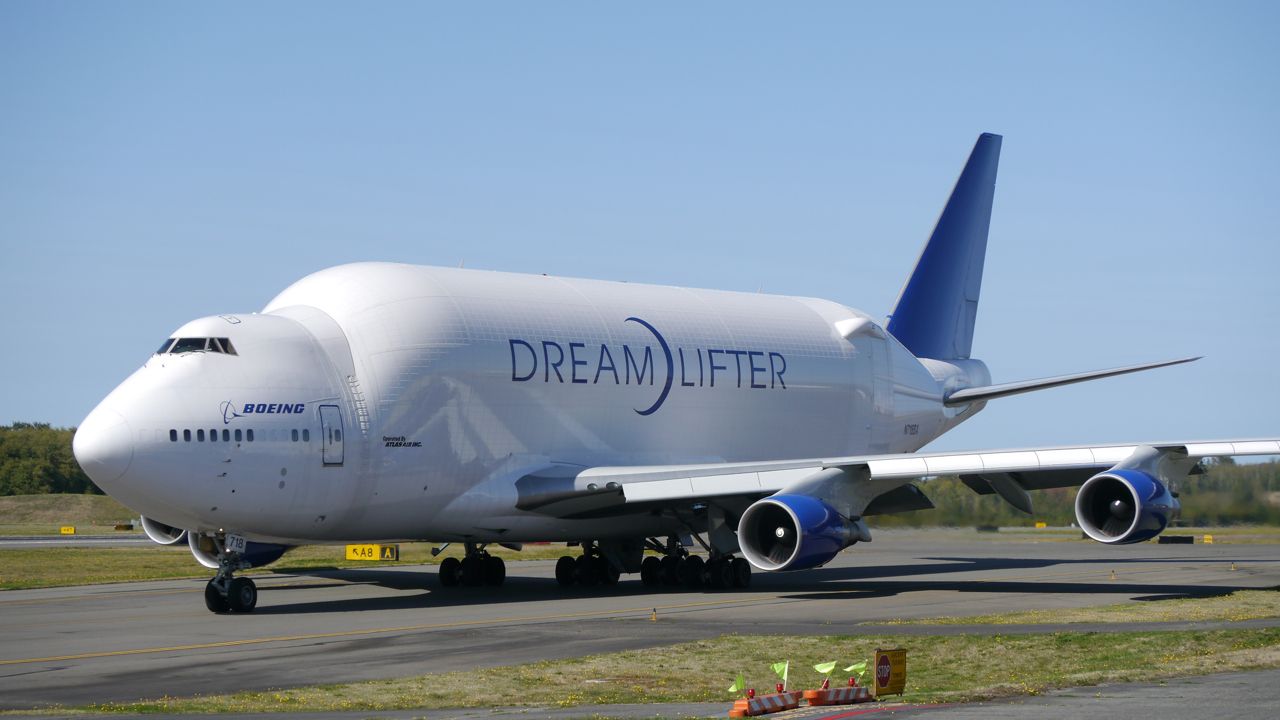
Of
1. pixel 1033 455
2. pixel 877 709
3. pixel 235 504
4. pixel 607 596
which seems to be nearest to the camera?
pixel 877 709

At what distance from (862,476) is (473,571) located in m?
8.69

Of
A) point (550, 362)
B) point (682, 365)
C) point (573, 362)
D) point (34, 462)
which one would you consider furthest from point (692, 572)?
point (34, 462)

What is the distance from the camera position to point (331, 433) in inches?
1040

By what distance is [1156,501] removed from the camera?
25859 mm

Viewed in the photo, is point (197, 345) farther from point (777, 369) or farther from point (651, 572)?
point (777, 369)

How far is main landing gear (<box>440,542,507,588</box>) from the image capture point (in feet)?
105

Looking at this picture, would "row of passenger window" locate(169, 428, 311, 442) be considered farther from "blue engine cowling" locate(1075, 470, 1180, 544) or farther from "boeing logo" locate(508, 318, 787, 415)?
"blue engine cowling" locate(1075, 470, 1180, 544)

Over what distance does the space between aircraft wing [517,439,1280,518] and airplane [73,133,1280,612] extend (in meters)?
0.05

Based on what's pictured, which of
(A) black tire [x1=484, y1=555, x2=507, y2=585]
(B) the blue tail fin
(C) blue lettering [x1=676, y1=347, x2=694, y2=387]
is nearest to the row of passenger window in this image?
(A) black tire [x1=484, y1=555, x2=507, y2=585]

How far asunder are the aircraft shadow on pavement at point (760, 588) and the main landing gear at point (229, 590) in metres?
0.67

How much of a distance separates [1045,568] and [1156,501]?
12891 millimetres

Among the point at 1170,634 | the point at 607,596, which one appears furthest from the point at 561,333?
the point at 1170,634

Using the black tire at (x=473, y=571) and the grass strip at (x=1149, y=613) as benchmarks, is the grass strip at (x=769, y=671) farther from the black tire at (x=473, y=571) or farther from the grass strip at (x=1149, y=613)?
the black tire at (x=473, y=571)

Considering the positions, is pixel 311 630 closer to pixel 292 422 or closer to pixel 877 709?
pixel 292 422
